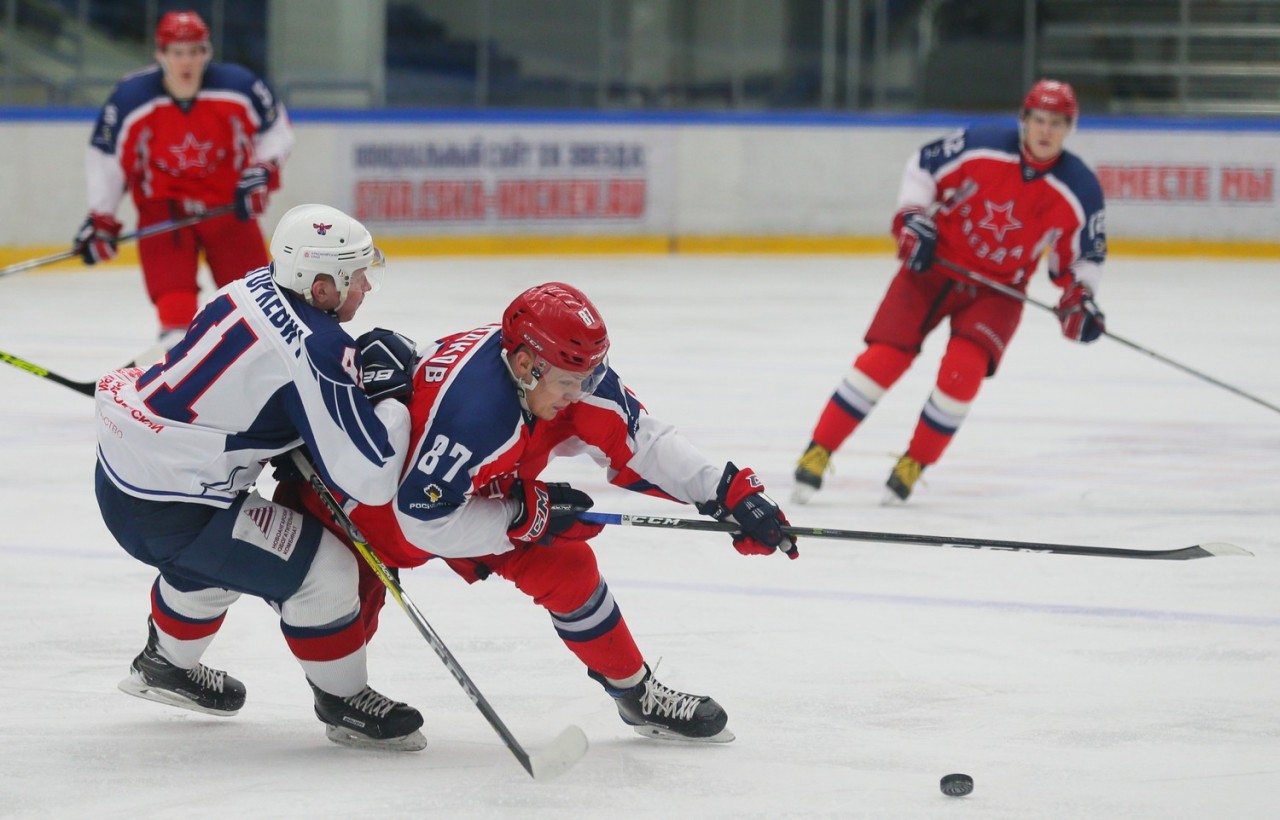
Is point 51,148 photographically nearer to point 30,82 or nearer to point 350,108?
point 30,82

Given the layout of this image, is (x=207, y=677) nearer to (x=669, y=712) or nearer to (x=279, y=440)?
(x=279, y=440)

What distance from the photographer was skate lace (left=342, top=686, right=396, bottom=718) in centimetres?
261

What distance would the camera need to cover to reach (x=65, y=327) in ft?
24.0

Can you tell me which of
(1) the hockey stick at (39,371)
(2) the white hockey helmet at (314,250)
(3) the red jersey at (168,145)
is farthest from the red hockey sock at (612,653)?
(3) the red jersey at (168,145)

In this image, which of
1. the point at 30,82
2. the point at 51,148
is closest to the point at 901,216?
the point at 51,148

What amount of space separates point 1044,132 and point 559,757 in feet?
9.26

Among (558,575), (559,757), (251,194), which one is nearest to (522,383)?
(558,575)

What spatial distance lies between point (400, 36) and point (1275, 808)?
9.38 meters

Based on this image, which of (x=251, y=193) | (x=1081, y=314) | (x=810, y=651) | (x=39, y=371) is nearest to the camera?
(x=810, y=651)

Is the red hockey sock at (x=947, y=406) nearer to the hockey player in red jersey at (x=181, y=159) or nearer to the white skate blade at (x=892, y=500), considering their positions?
the white skate blade at (x=892, y=500)

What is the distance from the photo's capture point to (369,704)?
103 inches

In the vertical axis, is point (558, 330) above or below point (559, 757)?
above

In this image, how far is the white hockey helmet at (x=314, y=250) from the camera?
2494mm

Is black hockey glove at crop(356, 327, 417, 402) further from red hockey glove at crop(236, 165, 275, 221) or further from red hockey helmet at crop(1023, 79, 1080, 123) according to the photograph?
red hockey glove at crop(236, 165, 275, 221)
